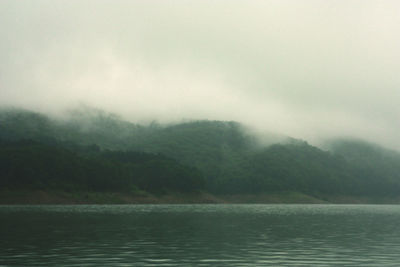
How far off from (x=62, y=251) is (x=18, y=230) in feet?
102

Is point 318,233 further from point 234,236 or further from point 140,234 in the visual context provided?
point 140,234

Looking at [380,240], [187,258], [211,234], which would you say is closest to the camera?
[187,258]

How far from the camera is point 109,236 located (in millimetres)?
79938

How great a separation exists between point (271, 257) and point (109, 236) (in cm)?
3102

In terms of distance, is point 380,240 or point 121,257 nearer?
point 121,257

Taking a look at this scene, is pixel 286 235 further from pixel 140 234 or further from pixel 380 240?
pixel 140 234

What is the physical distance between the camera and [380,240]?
7931 cm

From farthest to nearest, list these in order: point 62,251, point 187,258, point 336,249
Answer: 1. point 336,249
2. point 62,251
3. point 187,258

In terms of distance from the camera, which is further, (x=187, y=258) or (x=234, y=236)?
(x=234, y=236)

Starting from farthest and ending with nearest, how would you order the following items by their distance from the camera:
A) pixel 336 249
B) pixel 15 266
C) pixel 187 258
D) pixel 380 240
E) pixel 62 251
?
pixel 380 240
pixel 336 249
pixel 62 251
pixel 187 258
pixel 15 266

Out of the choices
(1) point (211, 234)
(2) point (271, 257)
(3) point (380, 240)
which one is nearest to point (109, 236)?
(1) point (211, 234)

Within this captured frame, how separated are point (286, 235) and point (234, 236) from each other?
890 cm

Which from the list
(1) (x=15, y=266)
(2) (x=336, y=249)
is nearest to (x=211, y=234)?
(2) (x=336, y=249)

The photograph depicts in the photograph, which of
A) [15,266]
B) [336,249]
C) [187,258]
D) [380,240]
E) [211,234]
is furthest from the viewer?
[211,234]
